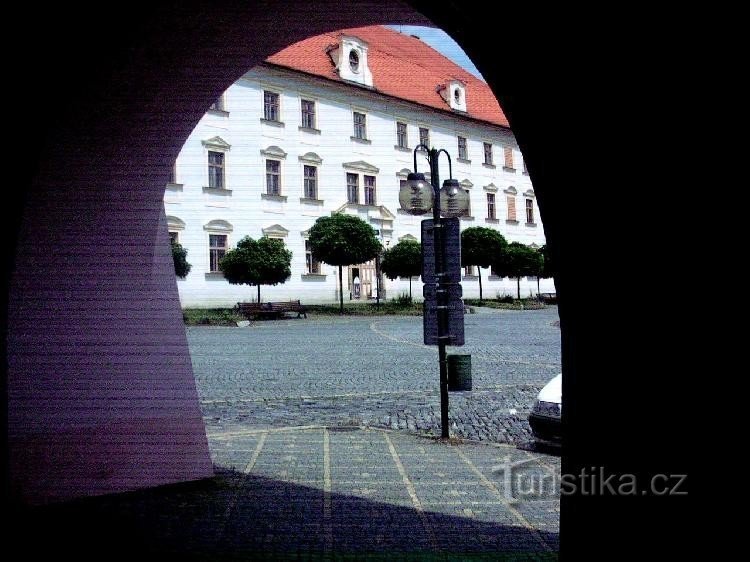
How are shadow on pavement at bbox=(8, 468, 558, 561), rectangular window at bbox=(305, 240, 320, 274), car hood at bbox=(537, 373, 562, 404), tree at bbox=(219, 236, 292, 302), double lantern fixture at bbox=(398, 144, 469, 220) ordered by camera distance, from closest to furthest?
shadow on pavement at bbox=(8, 468, 558, 561), car hood at bbox=(537, 373, 562, 404), double lantern fixture at bbox=(398, 144, 469, 220), tree at bbox=(219, 236, 292, 302), rectangular window at bbox=(305, 240, 320, 274)

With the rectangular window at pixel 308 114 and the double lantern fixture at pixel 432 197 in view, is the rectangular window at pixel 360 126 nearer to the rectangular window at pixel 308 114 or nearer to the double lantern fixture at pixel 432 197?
the rectangular window at pixel 308 114

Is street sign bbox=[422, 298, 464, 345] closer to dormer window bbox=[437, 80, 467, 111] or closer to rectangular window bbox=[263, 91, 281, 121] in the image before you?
rectangular window bbox=[263, 91, 281, 121]

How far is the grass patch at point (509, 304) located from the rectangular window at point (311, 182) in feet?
31.6

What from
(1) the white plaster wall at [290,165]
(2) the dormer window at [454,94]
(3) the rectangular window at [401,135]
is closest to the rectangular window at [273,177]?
(1) the white plaster wall at [290,165]

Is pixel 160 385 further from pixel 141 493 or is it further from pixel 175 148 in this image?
pixel 175 148

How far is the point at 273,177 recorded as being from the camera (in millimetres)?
38000

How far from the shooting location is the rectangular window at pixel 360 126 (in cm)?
4094

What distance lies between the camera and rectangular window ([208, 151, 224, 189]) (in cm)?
3559

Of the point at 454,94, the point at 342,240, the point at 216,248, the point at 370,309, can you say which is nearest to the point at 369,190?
the point at 370,309

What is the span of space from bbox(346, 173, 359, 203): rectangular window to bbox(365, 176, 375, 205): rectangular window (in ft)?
2.25

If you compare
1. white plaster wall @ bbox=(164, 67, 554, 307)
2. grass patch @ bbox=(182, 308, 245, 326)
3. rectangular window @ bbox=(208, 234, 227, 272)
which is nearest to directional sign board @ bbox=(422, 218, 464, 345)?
grass patch @ bbox=(182, 308, 245, 326)

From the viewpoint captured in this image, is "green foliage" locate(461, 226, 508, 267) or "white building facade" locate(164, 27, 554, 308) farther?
"green foliage" locate(461, 226, 508, 267)

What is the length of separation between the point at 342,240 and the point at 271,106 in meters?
7.97

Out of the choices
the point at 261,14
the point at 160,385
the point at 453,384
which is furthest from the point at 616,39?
the point at 453,384
